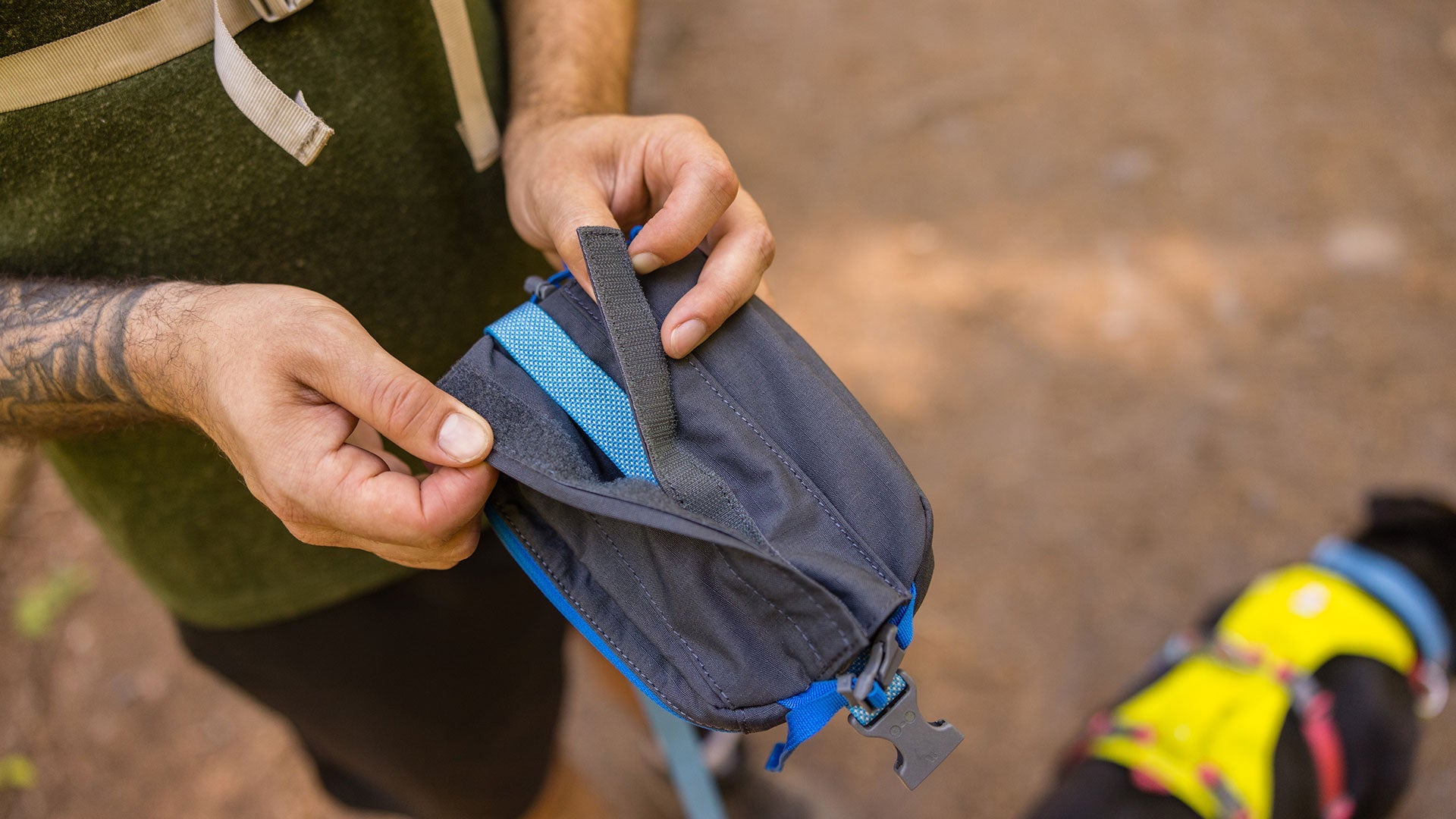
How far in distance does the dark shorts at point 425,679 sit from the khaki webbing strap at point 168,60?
743 mm

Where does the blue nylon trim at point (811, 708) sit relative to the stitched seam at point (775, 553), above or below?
below

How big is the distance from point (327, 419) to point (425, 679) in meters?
0.75

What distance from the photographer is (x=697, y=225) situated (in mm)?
1017

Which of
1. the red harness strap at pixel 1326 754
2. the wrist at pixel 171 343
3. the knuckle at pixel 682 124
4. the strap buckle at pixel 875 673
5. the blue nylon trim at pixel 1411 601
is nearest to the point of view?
the strap buckle at pixel 875 673

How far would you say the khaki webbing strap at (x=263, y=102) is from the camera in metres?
0.98

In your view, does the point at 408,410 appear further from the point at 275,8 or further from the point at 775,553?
the point at 275,8

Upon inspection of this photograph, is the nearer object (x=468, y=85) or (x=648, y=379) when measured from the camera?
(x=648, y=379)

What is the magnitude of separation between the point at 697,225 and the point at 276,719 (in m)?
2.30

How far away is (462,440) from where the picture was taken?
898mm

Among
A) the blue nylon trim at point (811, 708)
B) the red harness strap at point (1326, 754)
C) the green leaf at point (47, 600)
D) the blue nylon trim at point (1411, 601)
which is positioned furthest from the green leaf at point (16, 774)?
the blue nylon trim at point (1411, 601)

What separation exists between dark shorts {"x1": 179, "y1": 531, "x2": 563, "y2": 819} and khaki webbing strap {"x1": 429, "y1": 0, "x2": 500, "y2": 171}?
0.64 meters

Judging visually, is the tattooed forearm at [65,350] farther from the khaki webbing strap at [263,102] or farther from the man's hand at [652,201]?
the man's hand at [652,201]

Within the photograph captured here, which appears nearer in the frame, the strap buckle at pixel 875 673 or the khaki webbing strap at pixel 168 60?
the strap buckle at pixel 875 673

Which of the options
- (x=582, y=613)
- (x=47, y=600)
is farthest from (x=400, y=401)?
(x=47, y=600)
